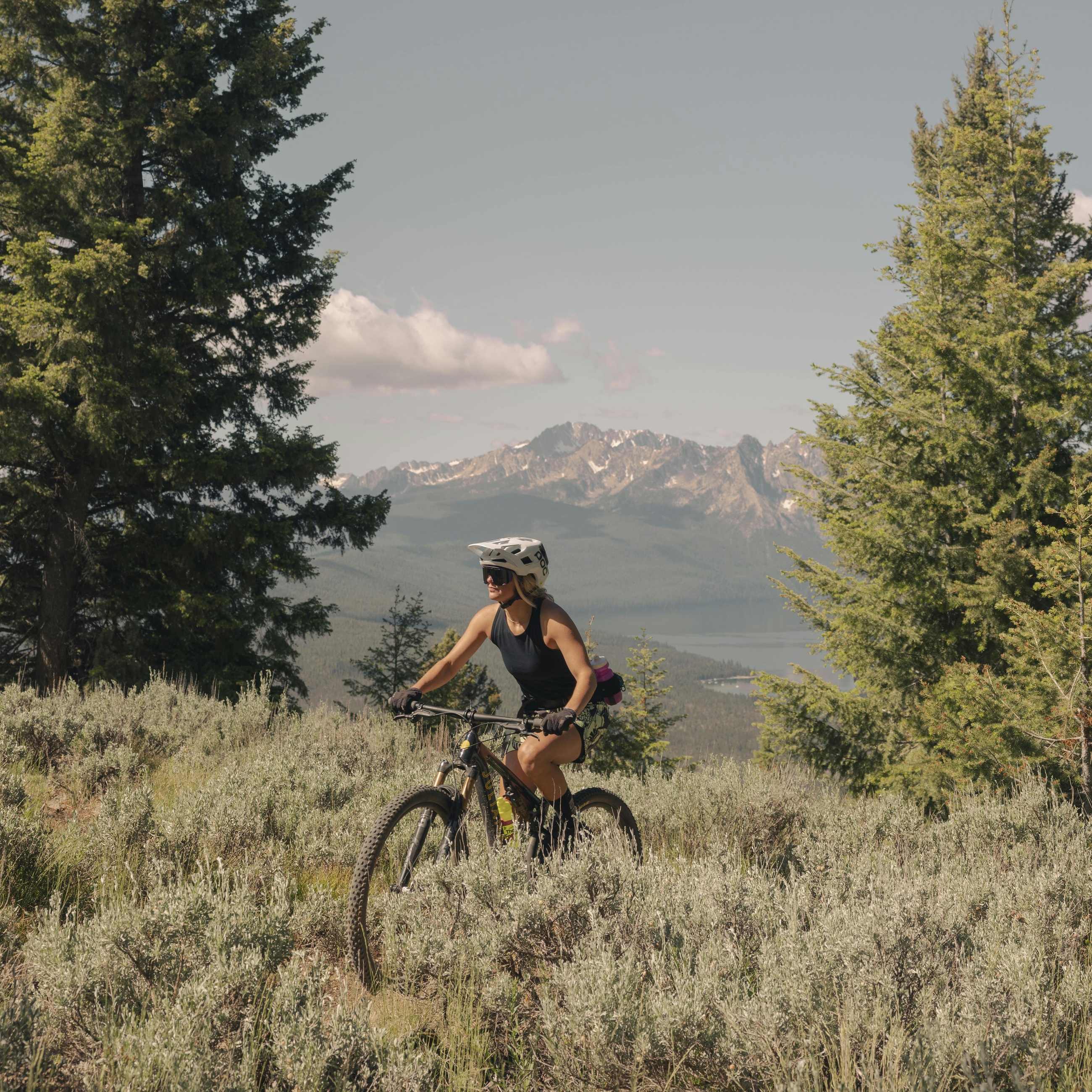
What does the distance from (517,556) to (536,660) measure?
62cm

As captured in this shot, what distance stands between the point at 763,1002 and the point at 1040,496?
38.1ft

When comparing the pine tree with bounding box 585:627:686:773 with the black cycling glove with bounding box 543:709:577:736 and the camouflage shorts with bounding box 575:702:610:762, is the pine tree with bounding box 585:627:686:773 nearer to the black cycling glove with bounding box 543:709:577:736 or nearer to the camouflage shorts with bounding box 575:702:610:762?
the camouflage shorts with bounding box 575:702:610:762

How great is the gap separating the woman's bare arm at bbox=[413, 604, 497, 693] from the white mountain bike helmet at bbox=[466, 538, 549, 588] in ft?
0.96

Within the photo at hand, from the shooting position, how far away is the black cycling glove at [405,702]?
12.8 feet

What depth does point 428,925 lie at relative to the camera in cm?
304

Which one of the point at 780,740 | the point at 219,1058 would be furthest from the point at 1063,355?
the point at 219,1058

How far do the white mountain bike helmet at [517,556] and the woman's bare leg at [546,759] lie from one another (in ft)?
2.86

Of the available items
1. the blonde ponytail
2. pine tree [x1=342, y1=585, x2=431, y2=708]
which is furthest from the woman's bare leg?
pine tree [x1=342, y1=585, x2=431, y2=708]

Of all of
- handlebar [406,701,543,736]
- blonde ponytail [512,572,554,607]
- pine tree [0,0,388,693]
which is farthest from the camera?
pine tree [0,0,388,693]

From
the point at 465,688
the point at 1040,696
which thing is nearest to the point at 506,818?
the point at 1040,696

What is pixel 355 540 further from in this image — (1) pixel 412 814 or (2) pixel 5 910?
(2) pixel 5 910

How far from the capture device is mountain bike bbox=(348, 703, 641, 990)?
3.14m

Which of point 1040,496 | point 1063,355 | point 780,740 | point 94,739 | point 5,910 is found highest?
point 1063,355

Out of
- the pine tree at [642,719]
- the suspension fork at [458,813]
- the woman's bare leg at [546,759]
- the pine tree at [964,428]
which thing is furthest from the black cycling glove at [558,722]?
the pine tree at [642,719]
